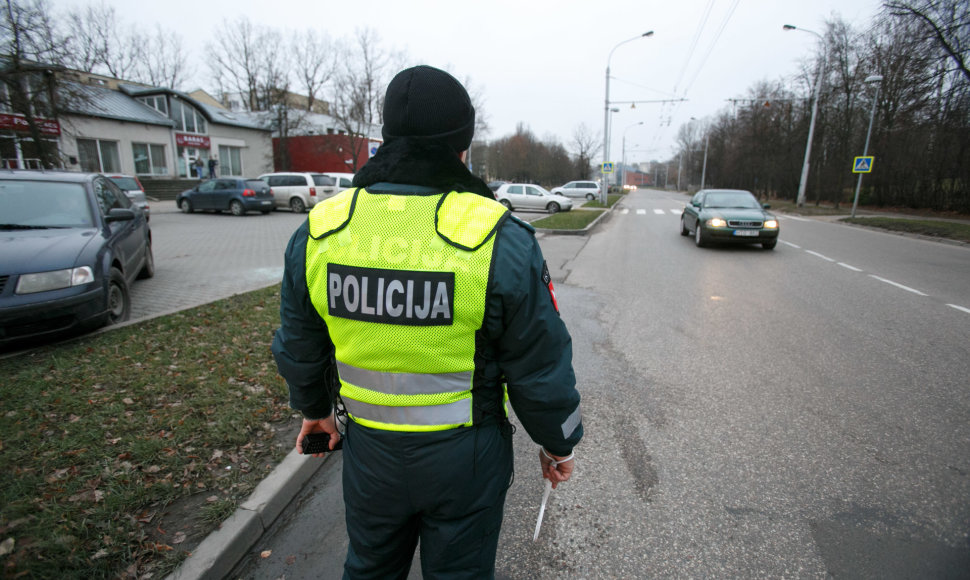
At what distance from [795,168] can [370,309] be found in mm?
45749

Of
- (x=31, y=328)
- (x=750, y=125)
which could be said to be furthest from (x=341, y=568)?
(x=750, y=125)

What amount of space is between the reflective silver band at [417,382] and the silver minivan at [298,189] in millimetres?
22263

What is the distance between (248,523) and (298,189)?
22.2 metres

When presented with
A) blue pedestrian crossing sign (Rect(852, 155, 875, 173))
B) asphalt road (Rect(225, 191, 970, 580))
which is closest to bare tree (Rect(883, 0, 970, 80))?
blue pedestrian crossing sign (Rect(852, 155, 875, 173))

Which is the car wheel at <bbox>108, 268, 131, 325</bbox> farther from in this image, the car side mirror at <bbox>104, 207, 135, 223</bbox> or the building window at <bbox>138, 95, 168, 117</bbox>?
the building window at <bbox>138, 95, 168, 117</bbox>

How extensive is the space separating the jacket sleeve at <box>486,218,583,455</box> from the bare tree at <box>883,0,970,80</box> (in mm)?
24018

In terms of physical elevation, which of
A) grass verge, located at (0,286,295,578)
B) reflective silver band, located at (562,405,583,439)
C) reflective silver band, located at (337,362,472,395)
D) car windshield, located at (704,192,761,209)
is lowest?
grass verge, located at (0,286,295,578)

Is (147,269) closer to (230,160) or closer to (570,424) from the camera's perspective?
(570,424)

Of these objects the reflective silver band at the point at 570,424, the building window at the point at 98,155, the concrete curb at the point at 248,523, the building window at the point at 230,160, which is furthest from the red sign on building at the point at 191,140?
the reflective silver band at the point at 570,424

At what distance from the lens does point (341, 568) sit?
223 cm

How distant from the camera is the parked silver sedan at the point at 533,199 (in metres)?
25.7

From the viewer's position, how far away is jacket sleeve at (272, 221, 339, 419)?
1405mm

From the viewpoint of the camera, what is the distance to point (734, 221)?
1142cm

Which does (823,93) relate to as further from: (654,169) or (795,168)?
(654,169)
